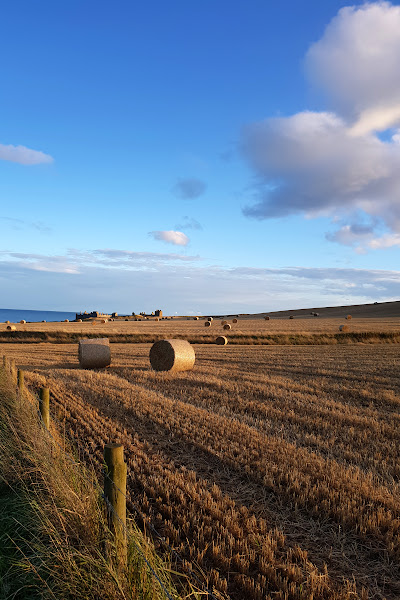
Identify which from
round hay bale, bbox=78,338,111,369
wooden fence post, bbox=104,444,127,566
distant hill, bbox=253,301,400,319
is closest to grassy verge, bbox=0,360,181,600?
wooden fence post, bbox=104,444,127,566

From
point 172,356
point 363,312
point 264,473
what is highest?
point 363,312

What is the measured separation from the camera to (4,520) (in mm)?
5016

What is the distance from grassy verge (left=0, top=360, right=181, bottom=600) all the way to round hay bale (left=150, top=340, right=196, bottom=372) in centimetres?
1064

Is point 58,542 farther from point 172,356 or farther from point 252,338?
point 252,338

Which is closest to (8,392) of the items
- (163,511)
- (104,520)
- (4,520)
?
(4,520)

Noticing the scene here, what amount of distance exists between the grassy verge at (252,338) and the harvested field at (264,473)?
19055 mm

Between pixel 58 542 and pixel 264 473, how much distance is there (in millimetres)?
3580

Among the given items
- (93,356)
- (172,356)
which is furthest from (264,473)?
(93,356)

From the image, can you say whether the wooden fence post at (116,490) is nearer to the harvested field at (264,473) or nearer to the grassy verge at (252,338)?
the harvested field at (264,473)

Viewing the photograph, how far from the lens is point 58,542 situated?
3.72 metres

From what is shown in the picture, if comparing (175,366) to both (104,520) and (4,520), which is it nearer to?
(4,520)

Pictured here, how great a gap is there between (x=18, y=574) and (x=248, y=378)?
1168 cm

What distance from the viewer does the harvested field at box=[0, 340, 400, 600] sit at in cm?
430

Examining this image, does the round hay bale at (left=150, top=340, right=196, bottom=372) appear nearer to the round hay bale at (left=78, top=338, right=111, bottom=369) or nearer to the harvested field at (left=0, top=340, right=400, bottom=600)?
the round hay bale at (left=78, top=338, right=111, bottom=369)
